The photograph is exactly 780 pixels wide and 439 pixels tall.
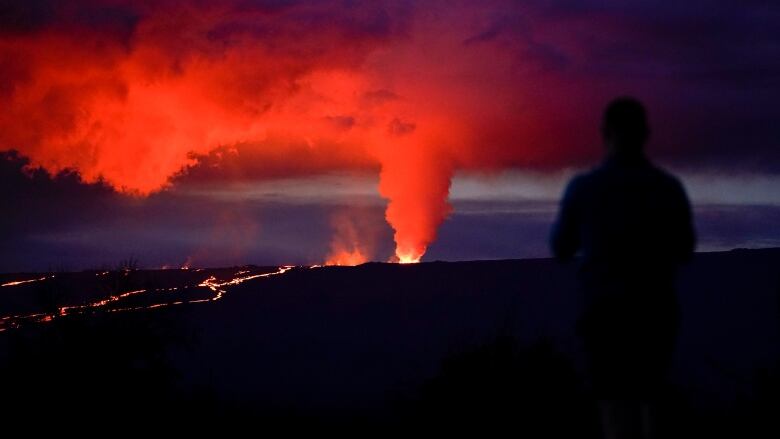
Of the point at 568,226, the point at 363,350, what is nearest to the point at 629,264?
the point at 568,226

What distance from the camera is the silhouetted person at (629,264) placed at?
500 cm

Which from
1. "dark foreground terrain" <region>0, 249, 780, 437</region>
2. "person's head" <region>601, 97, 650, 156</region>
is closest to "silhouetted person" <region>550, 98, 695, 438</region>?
"person's head" <region>601, 97, 650, 156</region>

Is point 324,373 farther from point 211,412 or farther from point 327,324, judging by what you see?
point 211,412

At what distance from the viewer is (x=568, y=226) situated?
5148 mm

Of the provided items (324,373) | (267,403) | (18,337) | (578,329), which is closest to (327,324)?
(324,373)

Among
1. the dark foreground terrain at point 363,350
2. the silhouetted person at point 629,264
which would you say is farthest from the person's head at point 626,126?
the dark foreground terrain at point 363,350

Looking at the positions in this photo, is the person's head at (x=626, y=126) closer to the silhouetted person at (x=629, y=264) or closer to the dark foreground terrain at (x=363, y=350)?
the silhouetted person at (x=629, y=264)

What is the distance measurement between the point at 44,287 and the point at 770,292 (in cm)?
1509

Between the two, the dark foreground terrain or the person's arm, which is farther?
the dark foreground terrain

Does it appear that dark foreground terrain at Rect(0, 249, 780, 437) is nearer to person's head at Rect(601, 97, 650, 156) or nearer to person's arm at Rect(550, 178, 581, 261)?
person's arm at Rect(550, 178, 581, 261)

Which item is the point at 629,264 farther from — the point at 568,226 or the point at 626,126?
the point at 626,126

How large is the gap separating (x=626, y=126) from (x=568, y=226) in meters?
0.65

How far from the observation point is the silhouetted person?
4996mm

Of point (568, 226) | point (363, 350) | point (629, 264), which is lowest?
point (363, 350)
